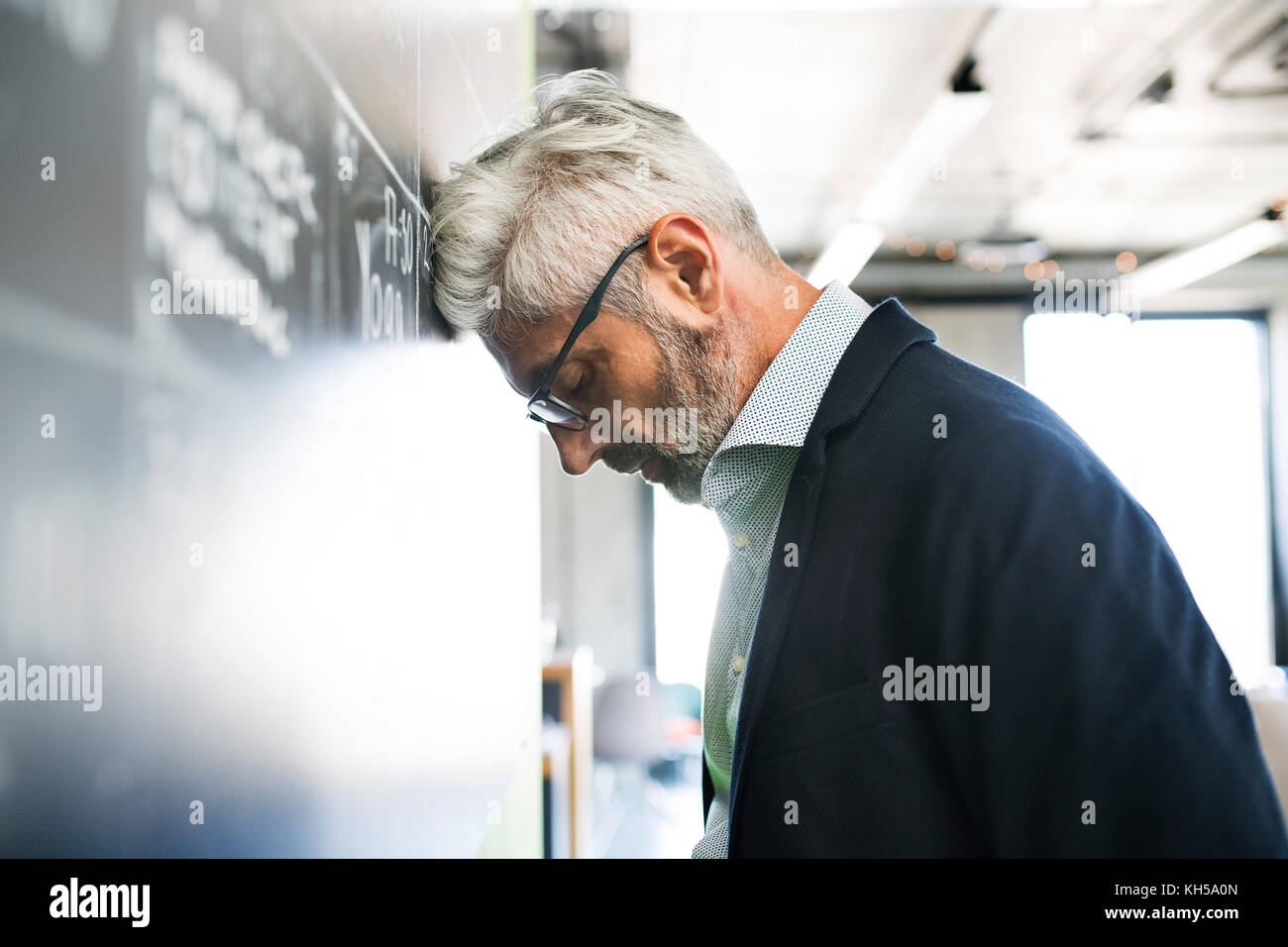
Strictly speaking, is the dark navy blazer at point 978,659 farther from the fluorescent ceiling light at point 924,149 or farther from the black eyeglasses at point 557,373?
the fluorescent ceiling light at point 924,149

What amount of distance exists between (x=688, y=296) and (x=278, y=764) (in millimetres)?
554

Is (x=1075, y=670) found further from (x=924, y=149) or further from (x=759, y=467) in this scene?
(x=924, y=149)

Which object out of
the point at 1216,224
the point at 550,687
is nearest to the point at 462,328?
the point at 550,687

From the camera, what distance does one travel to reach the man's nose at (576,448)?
958 millimetres

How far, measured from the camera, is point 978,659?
25.1 inches

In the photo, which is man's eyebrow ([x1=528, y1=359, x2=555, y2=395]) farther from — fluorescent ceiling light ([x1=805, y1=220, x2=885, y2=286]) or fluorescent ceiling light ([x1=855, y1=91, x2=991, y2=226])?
fluorescent ceiling light ([x1=805, y1=220, x2=885, y2=286])

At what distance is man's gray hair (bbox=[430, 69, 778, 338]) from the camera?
868mm

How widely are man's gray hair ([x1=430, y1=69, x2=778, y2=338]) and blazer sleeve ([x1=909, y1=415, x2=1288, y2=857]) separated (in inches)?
14.8

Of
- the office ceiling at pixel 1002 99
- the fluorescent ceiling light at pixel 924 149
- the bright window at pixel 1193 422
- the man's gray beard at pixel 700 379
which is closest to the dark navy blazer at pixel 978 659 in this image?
the man's gray beard at pixel 700 379

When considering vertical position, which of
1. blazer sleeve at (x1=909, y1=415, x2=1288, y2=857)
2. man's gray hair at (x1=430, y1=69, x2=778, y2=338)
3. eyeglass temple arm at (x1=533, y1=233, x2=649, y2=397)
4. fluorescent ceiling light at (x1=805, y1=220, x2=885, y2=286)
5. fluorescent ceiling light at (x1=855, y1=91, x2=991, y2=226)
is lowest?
blazer sleeve at (x1=909, y1=415, x2=1288, y2=857)

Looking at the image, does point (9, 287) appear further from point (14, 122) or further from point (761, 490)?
point (761, 490)

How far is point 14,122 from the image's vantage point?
37 centimetres

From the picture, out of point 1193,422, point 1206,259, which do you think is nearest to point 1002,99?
point 1206,259

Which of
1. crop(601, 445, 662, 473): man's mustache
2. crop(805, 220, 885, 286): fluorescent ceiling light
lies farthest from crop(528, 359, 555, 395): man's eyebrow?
crop(805, 220, 885, 286): fluorescent ceiling light
